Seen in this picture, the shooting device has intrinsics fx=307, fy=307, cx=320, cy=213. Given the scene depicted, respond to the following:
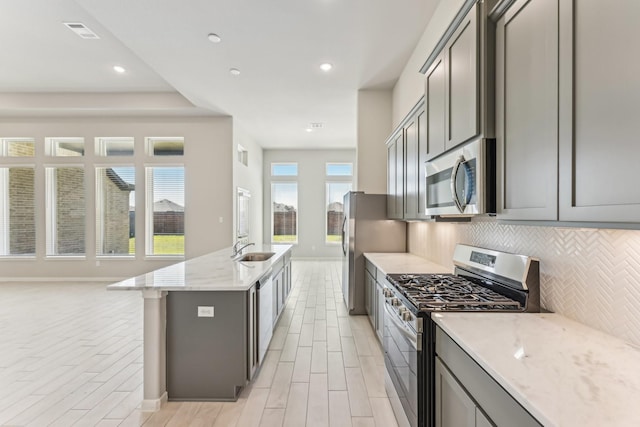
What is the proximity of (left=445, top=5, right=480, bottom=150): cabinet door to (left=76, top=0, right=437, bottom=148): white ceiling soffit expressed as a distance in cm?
151

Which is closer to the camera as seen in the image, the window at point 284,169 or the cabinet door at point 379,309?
the cabinet door at point 379,309

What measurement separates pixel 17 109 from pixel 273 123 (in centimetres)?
488

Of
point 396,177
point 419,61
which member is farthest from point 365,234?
point 419,61

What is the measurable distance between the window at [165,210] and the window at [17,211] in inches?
93.4

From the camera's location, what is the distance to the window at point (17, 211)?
6.43 meters

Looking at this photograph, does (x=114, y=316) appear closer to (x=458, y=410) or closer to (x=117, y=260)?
(x=117, y=260)

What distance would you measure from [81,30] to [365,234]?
14.7 feet

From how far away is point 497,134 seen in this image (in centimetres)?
148

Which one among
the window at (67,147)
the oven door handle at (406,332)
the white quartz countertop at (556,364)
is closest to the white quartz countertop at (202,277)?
the oven door handle at (406,332)

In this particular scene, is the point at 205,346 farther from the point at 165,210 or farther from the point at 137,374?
the point at 165,210

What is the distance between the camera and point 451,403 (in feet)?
4.35

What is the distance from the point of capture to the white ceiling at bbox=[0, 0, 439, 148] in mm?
3023

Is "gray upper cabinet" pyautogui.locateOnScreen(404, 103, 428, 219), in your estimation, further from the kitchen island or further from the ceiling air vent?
the ceiling air vent

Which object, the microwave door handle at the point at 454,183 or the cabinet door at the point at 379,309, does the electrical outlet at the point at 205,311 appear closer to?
the cabinet door at the point at 379,309
